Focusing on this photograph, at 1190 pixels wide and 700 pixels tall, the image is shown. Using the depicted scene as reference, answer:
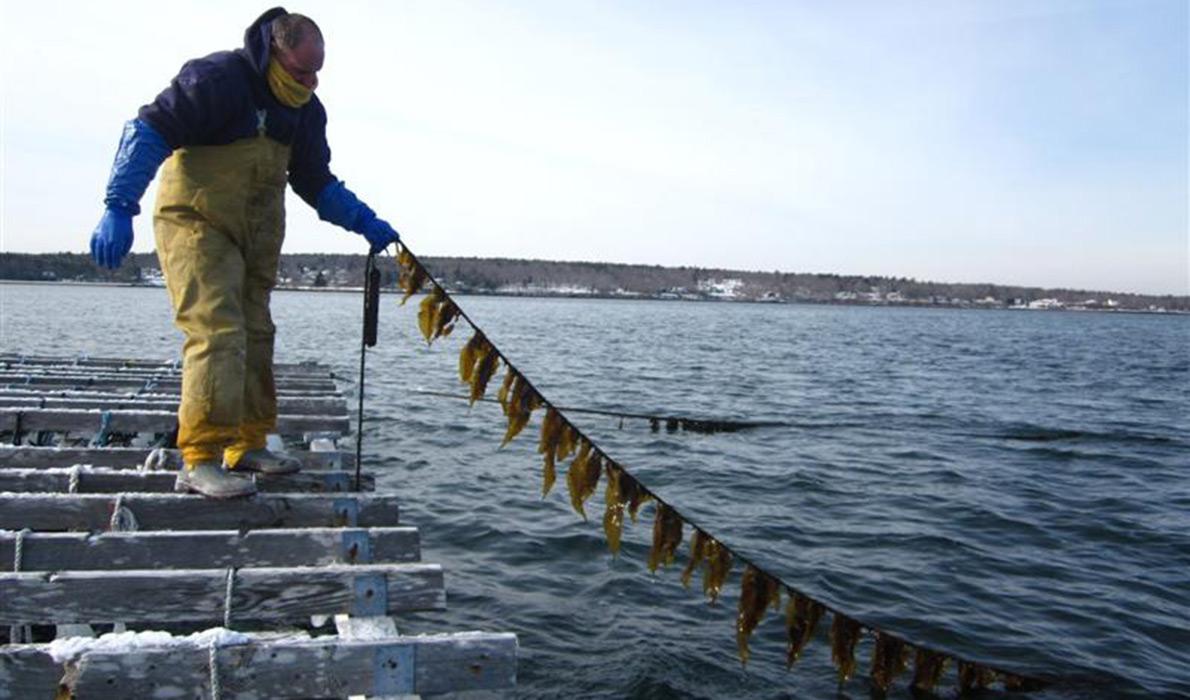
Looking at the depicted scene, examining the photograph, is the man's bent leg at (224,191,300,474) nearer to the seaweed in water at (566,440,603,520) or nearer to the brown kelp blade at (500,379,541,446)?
the brown kelp blade at (500,379,541,446)

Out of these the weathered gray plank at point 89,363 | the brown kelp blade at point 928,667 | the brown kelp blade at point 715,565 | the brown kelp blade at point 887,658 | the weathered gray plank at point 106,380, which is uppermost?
the weathered gray plank at point 106,380

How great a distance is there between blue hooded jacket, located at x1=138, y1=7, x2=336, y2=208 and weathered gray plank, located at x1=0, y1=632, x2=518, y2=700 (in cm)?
286

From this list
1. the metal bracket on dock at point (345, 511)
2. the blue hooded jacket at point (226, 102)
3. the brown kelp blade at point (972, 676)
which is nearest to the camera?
the blue hooded jacket at point (226, 102)

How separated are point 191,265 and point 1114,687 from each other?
790 centimetres

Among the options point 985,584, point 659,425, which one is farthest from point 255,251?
point 659,425

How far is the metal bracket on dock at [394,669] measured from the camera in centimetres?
328

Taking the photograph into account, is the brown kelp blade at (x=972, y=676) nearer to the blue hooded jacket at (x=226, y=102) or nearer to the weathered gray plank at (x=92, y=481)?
the weathered gray plank at (x=92, y=481)

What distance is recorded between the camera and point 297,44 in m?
4.95

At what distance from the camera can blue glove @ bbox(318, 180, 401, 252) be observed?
19.6 feet

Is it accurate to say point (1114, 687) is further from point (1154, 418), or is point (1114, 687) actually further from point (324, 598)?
point (1154, 418)

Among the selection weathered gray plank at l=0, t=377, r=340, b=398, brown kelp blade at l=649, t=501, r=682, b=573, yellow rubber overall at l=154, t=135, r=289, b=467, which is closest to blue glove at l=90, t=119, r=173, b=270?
yellow rubber overall at l=154, t=135, r=289, b=467

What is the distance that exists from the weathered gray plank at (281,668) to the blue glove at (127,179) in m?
2.49

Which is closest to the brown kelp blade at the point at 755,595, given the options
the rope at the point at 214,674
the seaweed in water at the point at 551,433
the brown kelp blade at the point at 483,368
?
the seaweed in water at the point at 551,433

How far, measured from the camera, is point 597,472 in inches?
226
